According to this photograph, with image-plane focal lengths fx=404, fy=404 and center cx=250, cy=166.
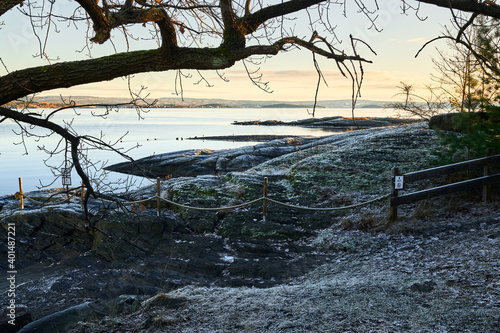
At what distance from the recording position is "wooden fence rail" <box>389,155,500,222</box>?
32.3 feet

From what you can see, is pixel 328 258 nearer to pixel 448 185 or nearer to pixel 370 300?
pixel 370 300

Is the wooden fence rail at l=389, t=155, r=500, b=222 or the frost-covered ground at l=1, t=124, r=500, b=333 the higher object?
the wooden fence rail at l=389, t=155, r=500, b=222

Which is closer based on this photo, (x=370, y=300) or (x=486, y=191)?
(x=370, y=300)

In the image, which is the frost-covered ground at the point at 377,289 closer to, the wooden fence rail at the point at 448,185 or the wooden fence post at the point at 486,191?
the wooden fence post at the point at 486,191

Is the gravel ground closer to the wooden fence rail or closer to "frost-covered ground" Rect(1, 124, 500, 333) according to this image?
"frost-covered ground" Rect(1, 124, 500, 333)

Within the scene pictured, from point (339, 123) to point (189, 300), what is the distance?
7682 centimetres

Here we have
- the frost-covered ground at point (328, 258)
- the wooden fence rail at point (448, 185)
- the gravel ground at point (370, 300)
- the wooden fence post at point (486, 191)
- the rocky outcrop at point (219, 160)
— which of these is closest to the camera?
the gravel ground at point (370, 300)

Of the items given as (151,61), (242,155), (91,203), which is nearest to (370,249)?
(151,61)

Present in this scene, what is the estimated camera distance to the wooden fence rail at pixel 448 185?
9.86m

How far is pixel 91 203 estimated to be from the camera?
43.2 ft

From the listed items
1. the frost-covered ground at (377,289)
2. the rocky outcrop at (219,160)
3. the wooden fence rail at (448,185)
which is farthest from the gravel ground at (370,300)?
the rocky outcrop at (219,160)

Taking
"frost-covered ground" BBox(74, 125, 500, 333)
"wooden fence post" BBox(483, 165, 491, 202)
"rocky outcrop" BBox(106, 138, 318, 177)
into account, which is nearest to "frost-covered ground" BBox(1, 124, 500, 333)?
"frost-covered ground" BBox(74, 125, 500, 333)

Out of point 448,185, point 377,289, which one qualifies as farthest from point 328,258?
point 448,185

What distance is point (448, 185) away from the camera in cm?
1012
